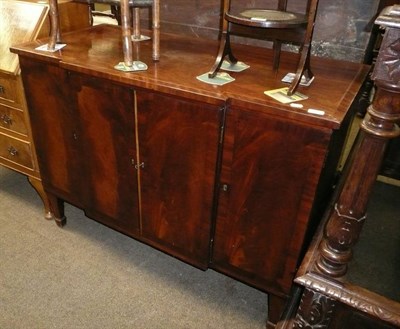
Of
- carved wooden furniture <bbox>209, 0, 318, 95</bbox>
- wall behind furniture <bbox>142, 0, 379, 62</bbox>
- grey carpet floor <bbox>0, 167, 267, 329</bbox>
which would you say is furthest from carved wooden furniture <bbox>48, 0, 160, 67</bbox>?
grey carpet floor <bbox>0, 167, 267, 329</bbox>

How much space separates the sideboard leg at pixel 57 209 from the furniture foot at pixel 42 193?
1.4 inches

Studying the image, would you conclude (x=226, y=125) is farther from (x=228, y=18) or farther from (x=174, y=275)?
(x=174, y=275)

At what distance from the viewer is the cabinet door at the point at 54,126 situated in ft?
4.79

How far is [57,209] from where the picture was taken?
1869 millimetres

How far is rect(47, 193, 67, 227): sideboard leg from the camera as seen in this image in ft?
6.06

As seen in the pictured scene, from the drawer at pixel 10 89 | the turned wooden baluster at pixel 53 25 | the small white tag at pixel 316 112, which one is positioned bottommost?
the drawer at pixel 10 89

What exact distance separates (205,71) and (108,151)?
0.50 metres

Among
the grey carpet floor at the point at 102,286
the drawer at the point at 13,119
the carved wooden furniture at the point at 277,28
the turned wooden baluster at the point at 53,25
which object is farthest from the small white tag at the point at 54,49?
the grey carpet floor at the point at 102,286

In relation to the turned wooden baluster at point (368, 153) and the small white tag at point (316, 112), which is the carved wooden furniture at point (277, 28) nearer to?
the small white tag at point (316, 112)

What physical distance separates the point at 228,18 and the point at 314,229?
2.74ft

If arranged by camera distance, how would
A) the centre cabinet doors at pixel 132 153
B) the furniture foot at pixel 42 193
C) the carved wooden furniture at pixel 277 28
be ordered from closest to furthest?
the carved wooden furniture at pixel 277 28, the centre cabinet doors at pixel 132 153, the furniture foot at pixel 42 193

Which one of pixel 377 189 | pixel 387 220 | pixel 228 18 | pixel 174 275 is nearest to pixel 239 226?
pixel 174 275

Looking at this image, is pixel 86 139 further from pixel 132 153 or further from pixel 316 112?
pixel 316 112

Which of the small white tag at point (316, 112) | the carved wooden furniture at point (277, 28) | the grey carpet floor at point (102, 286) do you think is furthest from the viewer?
the grey carpet floor at point (102, 286)
